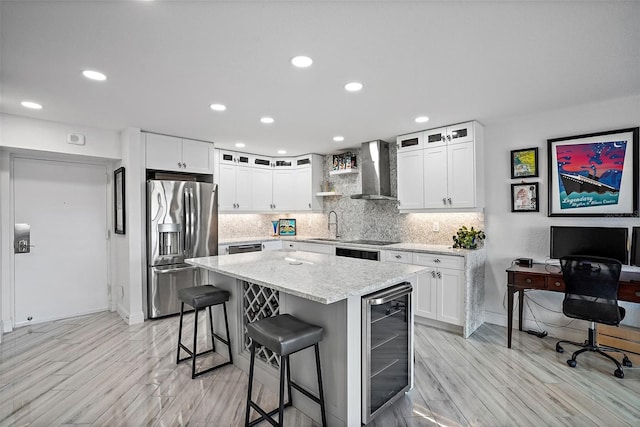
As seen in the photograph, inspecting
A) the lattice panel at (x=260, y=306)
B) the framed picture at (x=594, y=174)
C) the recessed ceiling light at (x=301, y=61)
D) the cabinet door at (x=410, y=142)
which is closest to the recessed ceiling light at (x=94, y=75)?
the recessed ceiling light at (x=301, y=61)

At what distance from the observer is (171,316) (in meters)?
4.23

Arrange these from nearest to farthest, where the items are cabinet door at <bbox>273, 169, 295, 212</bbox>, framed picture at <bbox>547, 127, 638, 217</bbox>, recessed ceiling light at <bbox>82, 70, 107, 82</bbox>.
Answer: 1. recessed ceiling light at <bbox>82, 70, 107, 82</bbox>
2. framed picture at <bbox>547, 127, 638, 217</bbox>
3. cabinet door at <bbox>273, 169, 295, 212</bbox>

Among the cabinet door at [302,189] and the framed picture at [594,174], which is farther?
the cabinet door at [302,189]

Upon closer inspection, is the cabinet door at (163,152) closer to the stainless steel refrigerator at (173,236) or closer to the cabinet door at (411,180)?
the stainless steel refrigerator at (173,236)

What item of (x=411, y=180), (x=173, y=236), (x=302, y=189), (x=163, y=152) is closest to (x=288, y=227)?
(x=302, y=189)

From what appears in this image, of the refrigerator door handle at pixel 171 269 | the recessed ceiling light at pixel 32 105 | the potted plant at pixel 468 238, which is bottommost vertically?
the refrigerator door handle at pixel 171 269

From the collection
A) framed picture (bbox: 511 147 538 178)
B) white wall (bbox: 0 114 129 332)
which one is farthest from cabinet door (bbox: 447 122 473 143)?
white wall (bbox: 0 114 129 332)

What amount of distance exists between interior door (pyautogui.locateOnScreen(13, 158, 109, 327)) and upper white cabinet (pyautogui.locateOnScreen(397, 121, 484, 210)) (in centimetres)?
429

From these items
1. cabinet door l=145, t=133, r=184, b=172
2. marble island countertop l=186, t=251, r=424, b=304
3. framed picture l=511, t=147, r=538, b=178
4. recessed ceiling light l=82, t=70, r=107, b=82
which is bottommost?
marble island countertop l=186, t=251, r=424, b=304

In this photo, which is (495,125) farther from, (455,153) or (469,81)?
(469,81)

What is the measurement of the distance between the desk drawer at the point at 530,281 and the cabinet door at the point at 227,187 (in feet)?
13.4

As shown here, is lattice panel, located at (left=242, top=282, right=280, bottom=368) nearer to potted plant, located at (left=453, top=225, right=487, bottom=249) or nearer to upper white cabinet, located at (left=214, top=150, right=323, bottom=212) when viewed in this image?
potted plant, located at (left=453, top=225, right=487, bottom=249)

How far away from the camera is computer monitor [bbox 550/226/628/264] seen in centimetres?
292

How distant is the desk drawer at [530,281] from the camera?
303 centimetres
